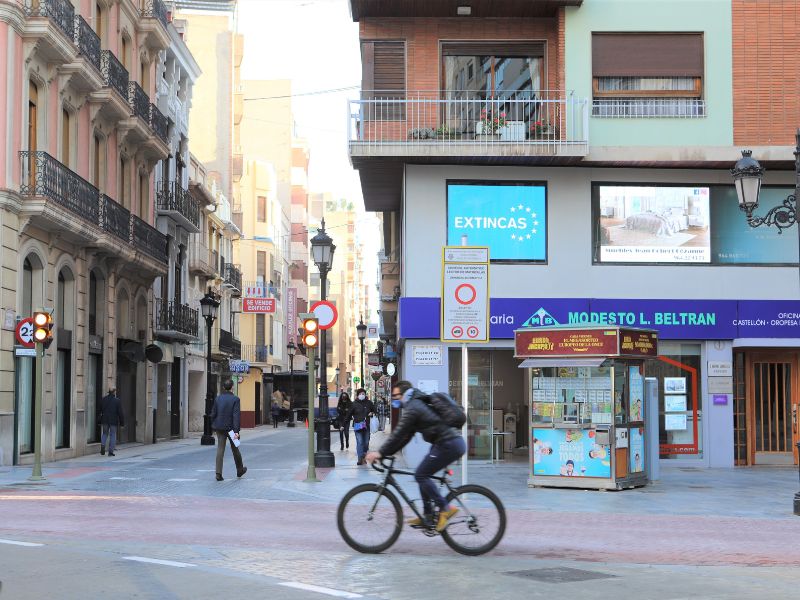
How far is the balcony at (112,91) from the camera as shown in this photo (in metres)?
31.9

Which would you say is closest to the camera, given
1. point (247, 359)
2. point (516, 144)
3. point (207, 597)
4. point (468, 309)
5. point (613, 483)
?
point (207, 597)

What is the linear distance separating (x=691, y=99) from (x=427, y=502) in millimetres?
16631

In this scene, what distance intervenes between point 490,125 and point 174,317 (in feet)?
71.1

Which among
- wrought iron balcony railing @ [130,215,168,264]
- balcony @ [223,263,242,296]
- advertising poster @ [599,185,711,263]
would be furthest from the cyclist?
balcony @ [223,263,242,296]

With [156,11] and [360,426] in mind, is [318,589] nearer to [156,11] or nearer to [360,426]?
[360,426]

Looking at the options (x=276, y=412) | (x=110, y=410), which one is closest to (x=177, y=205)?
(x=110, y=410)

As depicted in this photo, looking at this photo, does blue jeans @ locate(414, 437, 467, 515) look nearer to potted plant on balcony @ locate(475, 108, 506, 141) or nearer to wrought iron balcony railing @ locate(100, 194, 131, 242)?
potted plant on balcony @ locate(475, 108, 506, 141)

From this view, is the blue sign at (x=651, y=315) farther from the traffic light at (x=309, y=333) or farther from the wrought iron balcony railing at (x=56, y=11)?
the wrought iron balcony railing at (x=56, y=11)

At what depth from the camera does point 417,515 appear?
36.3 ft

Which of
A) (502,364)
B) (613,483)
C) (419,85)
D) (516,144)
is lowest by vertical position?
(613,483)

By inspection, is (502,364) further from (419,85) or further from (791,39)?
(791,39)

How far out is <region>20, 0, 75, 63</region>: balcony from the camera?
25906 millimetres

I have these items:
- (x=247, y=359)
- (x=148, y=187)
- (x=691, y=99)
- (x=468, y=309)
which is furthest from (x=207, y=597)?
(x=247, y=359)

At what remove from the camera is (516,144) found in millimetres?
24531
